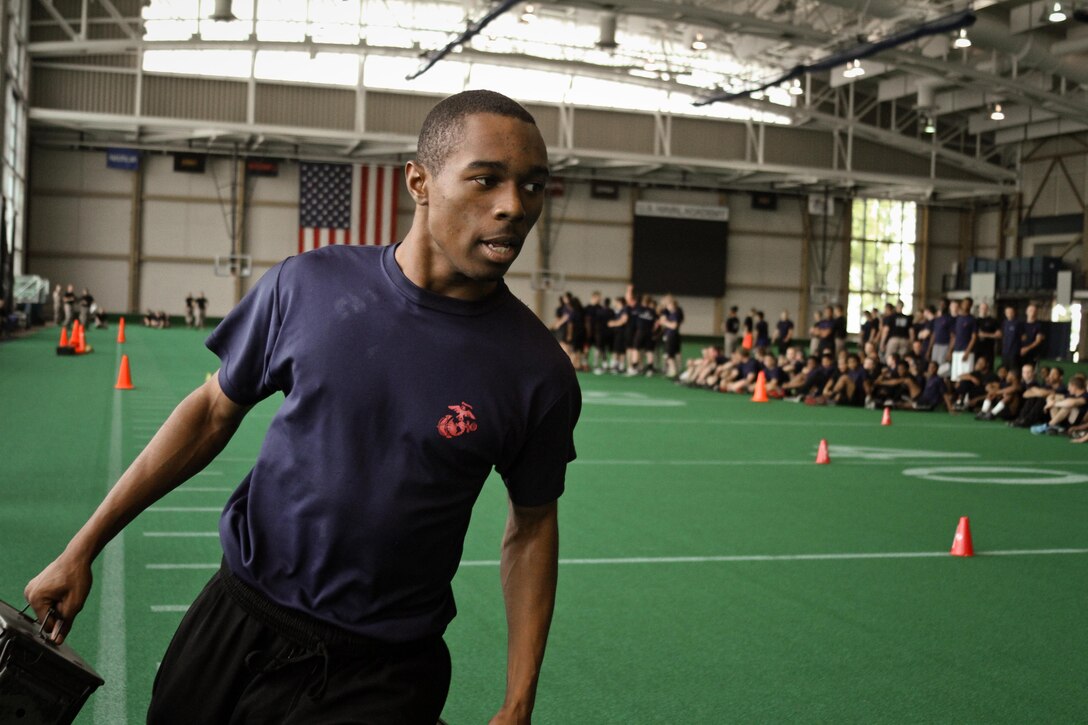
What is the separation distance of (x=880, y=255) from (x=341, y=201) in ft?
68.2

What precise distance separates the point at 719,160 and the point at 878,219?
922 centimetres

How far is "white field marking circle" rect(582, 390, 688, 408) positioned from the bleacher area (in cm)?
472

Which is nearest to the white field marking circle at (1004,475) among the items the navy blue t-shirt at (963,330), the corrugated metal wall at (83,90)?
the navy blue t-shirt at (963,330)

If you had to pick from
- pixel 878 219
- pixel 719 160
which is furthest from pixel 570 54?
pixel 878 219

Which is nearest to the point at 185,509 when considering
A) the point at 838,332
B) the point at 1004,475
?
the point at 1004,475

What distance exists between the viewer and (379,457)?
7.10ft

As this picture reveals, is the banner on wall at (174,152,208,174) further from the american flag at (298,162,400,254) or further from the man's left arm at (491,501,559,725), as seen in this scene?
the man's left arm at (491,501,559,725)

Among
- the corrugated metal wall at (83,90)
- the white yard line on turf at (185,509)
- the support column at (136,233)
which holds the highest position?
the corrugated metal wall at (83,90)

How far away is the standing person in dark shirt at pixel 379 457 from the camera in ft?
7.11

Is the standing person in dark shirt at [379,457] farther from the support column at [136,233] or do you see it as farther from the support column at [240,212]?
the support column at [136,233]

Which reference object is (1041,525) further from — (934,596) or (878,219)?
(878,219)

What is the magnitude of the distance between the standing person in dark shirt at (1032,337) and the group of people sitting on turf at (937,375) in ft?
0.05

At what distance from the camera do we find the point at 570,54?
36750 millimetres

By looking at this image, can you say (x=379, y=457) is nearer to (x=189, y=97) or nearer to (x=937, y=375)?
(x=937, y=375)
